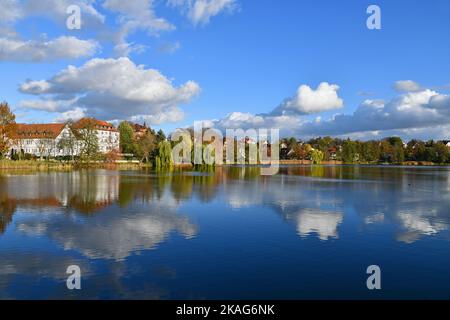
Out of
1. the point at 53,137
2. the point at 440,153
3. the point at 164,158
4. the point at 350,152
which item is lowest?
the point at 164,158

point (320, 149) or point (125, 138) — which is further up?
point (125, 138)

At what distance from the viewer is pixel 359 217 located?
1777cm

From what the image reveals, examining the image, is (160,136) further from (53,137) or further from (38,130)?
→ (38,130)

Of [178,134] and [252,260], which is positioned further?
[178,134]

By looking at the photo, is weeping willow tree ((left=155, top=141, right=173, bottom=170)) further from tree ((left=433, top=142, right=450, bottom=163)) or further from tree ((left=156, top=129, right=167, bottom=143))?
tree ((left=433, top=142, right=450, bottom=163))

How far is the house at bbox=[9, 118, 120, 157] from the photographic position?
7425 cm

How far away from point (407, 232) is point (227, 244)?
7177 millimetres

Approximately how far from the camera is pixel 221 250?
11648 mm

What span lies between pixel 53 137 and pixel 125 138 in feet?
66.4

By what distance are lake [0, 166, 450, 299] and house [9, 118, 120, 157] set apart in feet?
184

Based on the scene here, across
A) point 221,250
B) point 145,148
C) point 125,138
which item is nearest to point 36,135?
point 125,138

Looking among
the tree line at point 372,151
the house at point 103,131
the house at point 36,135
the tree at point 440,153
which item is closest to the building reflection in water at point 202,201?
the house at point 103,131
